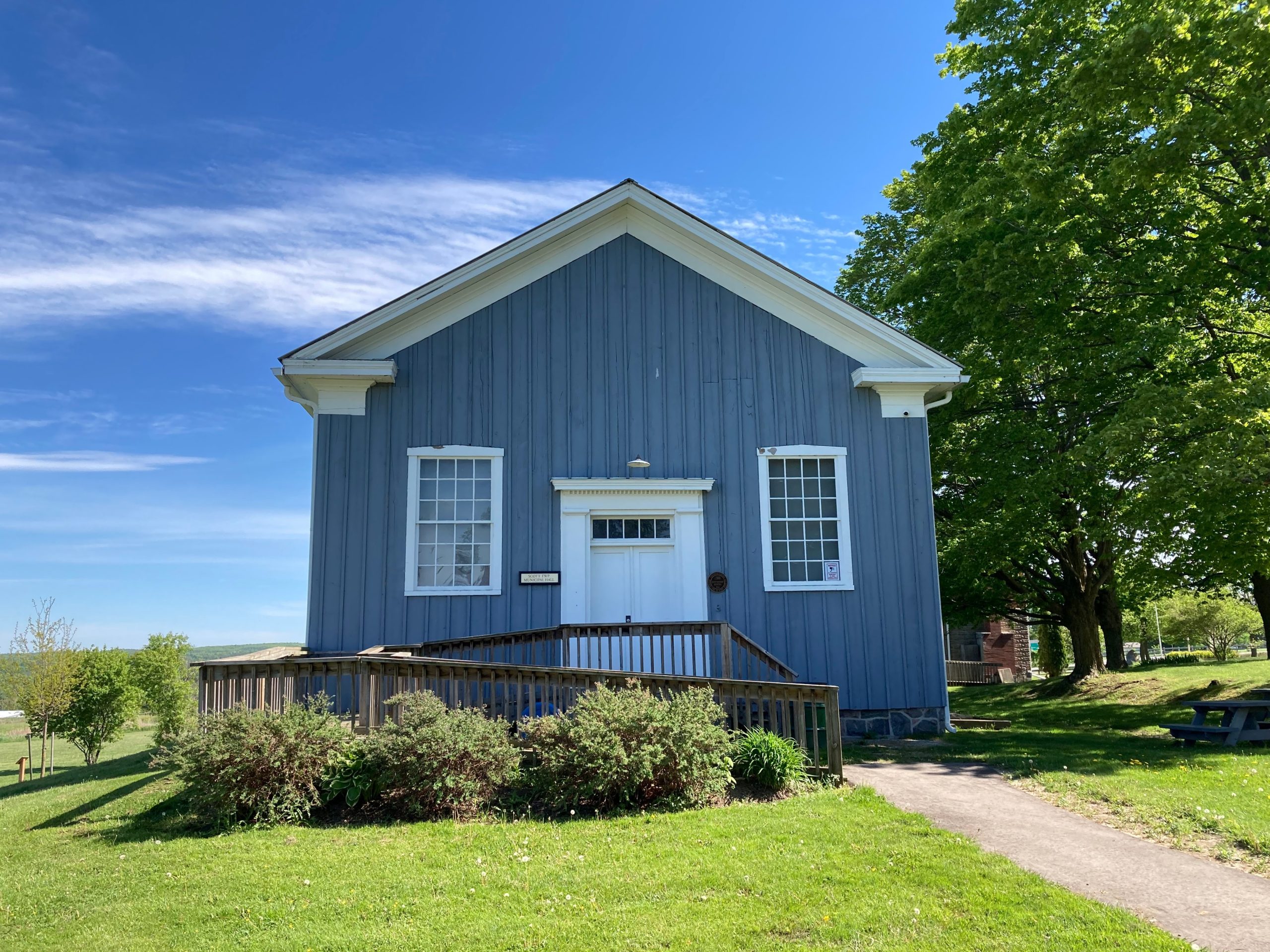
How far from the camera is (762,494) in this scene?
13.0 meters

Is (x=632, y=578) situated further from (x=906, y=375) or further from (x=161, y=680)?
(x=161, y=680)

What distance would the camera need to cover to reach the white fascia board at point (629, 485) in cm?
1260

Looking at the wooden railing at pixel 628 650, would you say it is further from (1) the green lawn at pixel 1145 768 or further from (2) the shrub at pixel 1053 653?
(2) the shrub at pixel 1053 653

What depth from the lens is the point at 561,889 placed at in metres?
5.77

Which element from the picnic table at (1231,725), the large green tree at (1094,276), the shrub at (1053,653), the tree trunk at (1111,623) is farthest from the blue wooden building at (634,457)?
the shrub at (1053,653)

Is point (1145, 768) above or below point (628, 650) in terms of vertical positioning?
below

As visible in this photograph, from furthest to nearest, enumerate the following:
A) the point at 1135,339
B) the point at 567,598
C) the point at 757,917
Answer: the point at 1135,339 → the point at 567,598 → the point at 757,917

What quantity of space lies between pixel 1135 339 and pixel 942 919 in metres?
14.2

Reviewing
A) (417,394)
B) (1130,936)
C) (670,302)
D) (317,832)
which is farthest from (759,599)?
(1130,936)

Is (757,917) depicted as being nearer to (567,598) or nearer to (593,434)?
(567,598)

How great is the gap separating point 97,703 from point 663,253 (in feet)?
102

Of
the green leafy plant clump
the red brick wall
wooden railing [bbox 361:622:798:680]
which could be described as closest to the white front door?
wooden railing [bbox 361:622:798:680]

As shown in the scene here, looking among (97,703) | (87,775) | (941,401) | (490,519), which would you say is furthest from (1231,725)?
(97,703)

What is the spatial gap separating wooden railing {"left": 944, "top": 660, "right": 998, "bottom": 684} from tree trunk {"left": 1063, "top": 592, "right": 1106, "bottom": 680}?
13.5 meters
